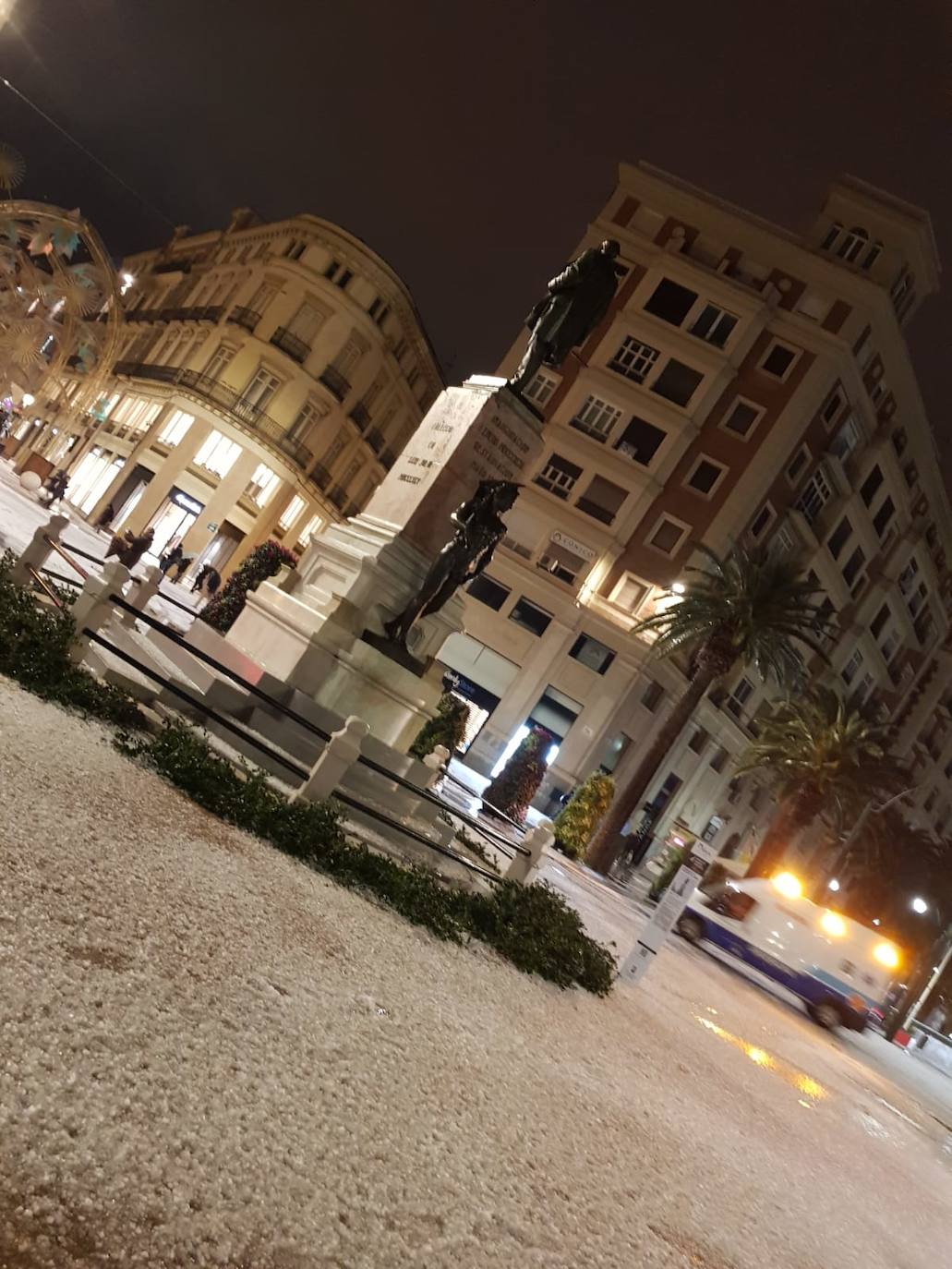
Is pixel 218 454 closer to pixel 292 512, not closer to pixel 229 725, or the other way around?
pixel 292 512

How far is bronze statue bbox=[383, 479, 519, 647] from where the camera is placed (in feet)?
38.3

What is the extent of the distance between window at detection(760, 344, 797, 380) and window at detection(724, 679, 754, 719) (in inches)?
640

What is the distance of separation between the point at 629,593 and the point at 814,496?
12.6m

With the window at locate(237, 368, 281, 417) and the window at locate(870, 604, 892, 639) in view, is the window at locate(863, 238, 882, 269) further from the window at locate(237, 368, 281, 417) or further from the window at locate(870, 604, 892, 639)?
the window at locate(237, 368, 281, 417)

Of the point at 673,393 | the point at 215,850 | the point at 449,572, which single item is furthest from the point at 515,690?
the point at 215,850

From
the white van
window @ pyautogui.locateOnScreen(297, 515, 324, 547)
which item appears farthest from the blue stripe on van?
window @ pyautogui.locateOnScreen(297, 515, 324, 547)

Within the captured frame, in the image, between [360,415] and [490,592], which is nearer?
[490,592]

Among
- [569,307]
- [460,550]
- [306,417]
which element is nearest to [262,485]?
[306,417]

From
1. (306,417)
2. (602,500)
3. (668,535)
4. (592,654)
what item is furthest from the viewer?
(306,417)

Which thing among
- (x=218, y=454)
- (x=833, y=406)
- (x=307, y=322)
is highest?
(x=833, y=406)

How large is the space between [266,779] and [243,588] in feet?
25.0

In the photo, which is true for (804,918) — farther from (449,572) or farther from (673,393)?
(673,393)

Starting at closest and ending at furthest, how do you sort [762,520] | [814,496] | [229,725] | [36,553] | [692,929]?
[229,725], [36,553], [692,929], [762,520], [814,496]

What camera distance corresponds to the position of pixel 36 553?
10.7m
